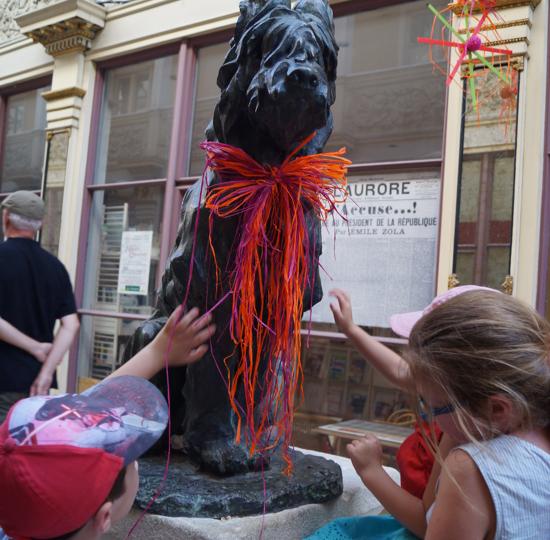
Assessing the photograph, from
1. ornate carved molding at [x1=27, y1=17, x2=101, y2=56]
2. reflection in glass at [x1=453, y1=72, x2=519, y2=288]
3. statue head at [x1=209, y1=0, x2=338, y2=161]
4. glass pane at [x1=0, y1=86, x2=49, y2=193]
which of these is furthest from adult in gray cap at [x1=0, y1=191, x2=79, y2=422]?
glass pane at [x1=0, y1=86, x2=49, y2=193]

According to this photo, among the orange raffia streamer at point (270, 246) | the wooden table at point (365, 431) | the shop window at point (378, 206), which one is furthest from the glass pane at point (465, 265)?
the orange raffia streamer at point (270, 246)

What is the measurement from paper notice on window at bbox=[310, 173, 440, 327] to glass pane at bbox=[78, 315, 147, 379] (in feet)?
7.03

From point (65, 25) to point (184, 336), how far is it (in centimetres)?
556

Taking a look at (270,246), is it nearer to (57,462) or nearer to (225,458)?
(225,458)

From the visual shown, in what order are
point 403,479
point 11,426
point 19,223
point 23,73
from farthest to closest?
1. point 23,73
2. point 19,223
3. point 403,479
4. point 11,426

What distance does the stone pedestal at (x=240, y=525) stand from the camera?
5.66 feet

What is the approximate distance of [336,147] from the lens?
530cm

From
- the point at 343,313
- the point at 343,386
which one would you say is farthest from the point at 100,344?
the point at 343,313

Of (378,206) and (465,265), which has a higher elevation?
(378,206)

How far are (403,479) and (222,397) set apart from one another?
580mm

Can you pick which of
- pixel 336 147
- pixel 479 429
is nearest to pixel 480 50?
pixel 336 147

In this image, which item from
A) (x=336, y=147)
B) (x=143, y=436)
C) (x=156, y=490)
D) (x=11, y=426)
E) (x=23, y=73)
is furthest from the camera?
(x=23, y=73)

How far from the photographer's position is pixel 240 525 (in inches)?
69.4

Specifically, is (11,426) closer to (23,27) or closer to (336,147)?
(336,147)
